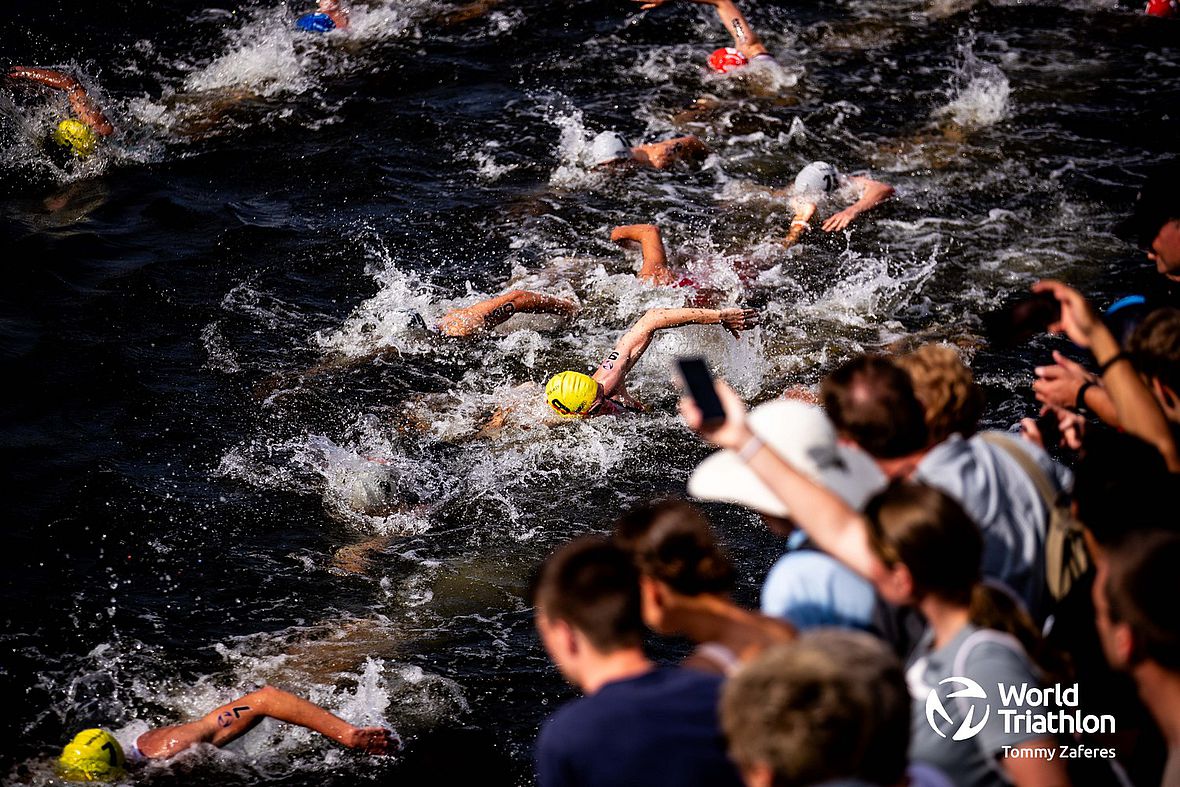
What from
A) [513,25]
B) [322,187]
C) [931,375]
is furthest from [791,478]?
[513,25]

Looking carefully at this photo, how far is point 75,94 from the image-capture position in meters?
11.4

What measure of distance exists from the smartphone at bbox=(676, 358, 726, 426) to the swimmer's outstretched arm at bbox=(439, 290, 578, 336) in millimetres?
6013

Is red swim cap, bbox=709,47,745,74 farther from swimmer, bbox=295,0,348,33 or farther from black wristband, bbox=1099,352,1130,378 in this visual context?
black wristband, bbox=1099,352,1130,378

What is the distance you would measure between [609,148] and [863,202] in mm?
2771

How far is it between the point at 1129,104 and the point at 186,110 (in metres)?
11.4

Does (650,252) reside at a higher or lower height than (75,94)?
lower

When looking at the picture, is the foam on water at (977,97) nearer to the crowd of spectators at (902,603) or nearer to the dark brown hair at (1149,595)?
the crowd of spectators at (902,603)

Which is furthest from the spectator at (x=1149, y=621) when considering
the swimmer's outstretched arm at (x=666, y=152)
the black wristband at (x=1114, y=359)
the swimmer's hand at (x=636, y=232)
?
the swimmer's outstretched arm at (x=666, y=152)

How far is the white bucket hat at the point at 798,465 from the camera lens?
126 inches

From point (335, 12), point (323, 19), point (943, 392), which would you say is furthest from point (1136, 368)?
point (335, 12)

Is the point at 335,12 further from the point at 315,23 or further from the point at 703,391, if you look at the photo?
the point at 703,391

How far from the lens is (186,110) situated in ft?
41.2

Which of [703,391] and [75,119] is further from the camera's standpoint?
[75,119]

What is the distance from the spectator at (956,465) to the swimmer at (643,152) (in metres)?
8.64
